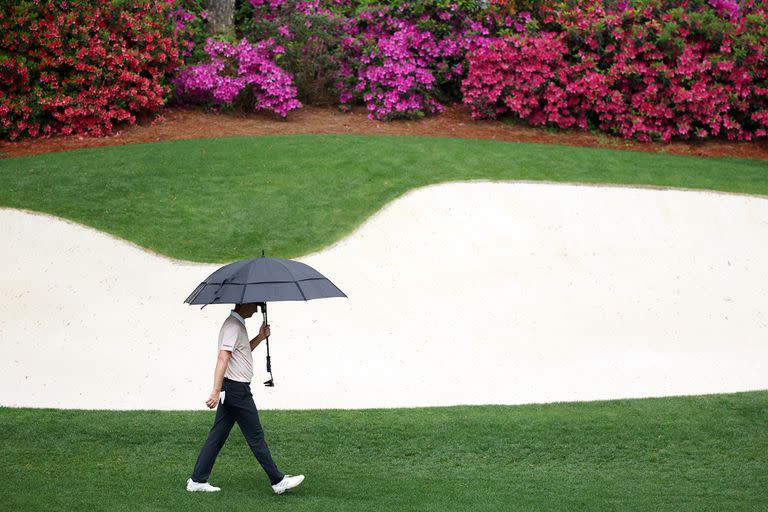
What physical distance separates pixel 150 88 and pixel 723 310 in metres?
12.0

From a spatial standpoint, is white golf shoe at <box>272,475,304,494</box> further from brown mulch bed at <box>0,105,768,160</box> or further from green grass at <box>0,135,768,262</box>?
brown mulch bed at <box>0,105,768,160</box>

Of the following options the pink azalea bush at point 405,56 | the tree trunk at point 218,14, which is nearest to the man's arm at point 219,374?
the pink azalea bush at point 405,56

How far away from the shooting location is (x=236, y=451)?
8.63 meters

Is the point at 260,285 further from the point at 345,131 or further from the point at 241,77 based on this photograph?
the point at 241,77

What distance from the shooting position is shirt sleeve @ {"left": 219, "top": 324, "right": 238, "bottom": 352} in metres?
6.76

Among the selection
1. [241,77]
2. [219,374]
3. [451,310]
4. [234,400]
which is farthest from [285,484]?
[241,77]

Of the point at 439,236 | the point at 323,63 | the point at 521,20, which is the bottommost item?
the point at 439,236

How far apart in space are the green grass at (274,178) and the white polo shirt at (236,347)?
6.64m

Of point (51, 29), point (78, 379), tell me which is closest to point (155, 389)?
point (78, 379)

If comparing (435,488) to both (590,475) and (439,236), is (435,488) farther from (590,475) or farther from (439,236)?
(439,236)

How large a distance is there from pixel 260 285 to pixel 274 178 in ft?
29.9

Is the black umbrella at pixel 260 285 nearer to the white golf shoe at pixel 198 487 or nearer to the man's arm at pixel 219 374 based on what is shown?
the man's arm at pixel 219 374

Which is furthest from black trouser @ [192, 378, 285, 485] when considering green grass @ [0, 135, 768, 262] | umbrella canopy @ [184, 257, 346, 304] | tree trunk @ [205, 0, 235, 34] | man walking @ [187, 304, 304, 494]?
tree trunk @ [205, 0, 235, 34]

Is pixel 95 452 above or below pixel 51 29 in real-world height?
below
